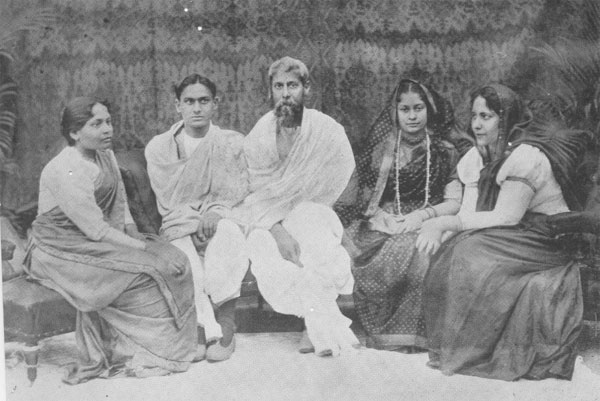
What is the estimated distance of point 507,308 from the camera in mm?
5070

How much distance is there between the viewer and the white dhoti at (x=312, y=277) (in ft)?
16.9

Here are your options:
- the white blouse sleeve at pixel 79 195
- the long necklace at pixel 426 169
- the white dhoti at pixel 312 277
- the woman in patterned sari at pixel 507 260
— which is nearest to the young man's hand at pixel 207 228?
the white dhoti at pixel 312 277

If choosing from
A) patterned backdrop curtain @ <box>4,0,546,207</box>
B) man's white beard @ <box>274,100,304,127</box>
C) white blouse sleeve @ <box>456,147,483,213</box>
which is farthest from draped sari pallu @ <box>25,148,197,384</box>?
white blouse sleeve @ <box>456,147,483,213</box>

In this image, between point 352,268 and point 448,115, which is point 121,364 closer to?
point 352,268

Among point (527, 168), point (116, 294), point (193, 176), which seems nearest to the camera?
point (116, 294)

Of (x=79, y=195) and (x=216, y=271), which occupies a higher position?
(x=79, y=195)

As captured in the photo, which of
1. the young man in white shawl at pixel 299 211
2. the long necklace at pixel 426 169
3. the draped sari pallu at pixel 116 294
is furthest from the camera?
the long necklace at pixel 426 169

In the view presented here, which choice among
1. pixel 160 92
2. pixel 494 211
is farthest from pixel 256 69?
pixel 494 211

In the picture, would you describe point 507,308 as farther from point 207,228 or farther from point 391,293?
point 207,228

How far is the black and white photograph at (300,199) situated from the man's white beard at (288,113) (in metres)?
0.01

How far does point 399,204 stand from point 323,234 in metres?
0.53

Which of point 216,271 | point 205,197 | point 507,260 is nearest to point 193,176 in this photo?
point 205,197

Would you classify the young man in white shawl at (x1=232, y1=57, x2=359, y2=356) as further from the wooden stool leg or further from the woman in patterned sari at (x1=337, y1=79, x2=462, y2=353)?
the wooden stool leg

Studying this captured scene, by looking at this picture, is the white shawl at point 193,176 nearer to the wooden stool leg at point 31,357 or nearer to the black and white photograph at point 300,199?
the black and white photograph at point 300,199
